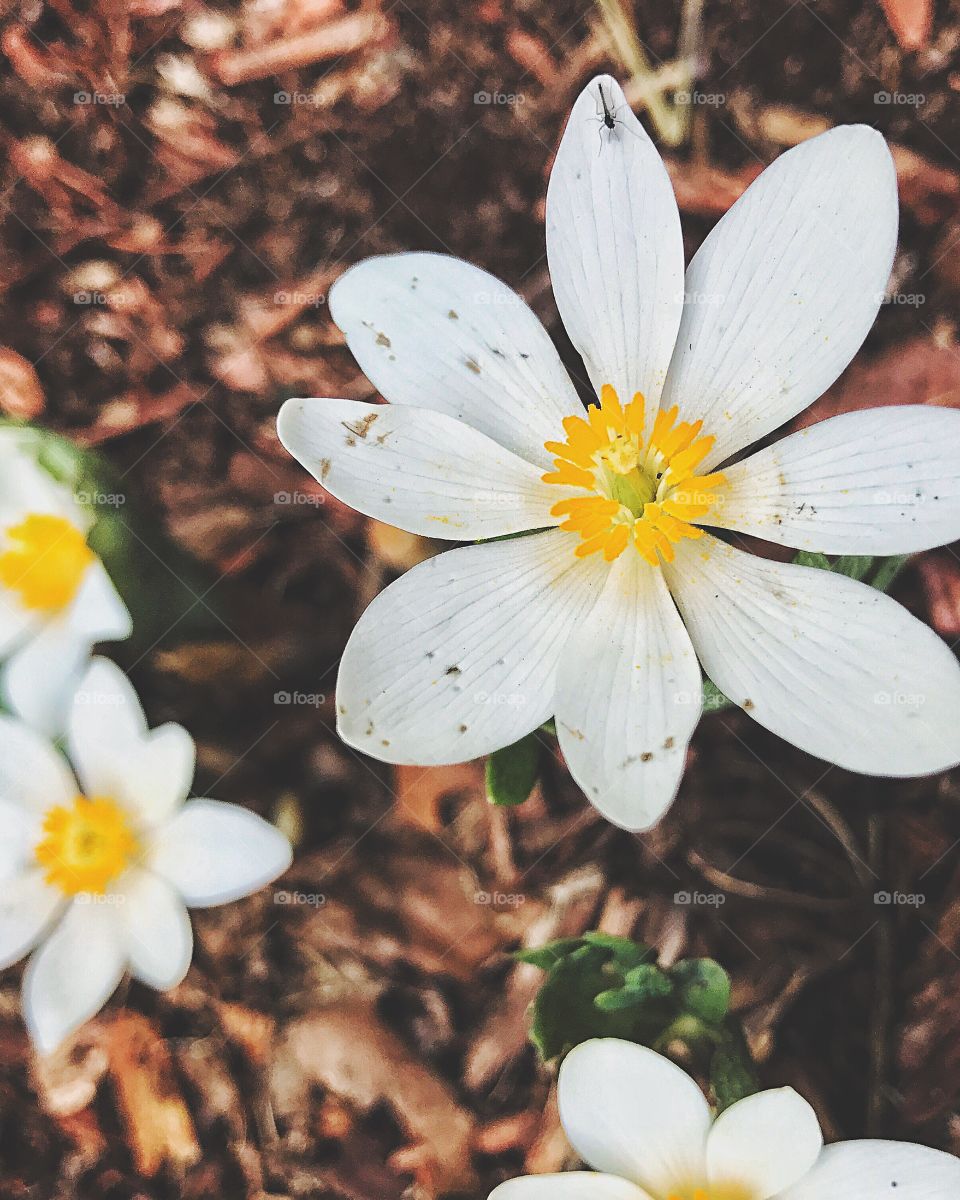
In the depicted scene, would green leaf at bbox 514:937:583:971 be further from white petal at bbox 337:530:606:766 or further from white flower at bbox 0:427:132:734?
white flower at bbox 0:427:132:734

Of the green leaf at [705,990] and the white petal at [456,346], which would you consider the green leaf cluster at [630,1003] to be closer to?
the green leaf at [705,990]

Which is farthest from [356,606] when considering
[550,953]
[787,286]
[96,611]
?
[787,286]

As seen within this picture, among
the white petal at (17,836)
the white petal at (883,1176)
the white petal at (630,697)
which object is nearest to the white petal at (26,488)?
the white petal at (17,836)

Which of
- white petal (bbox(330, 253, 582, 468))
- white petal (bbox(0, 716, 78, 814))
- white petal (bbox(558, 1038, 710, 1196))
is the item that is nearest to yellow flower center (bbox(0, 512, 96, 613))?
white petal (bbox(0, 716, 78, 814))

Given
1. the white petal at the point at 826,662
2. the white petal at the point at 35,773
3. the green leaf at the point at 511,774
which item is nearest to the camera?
the white petal at the point at 826,662

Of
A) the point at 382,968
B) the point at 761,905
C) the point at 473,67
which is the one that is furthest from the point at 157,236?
the point at 761,905

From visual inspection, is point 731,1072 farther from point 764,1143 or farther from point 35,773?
point 35,773
